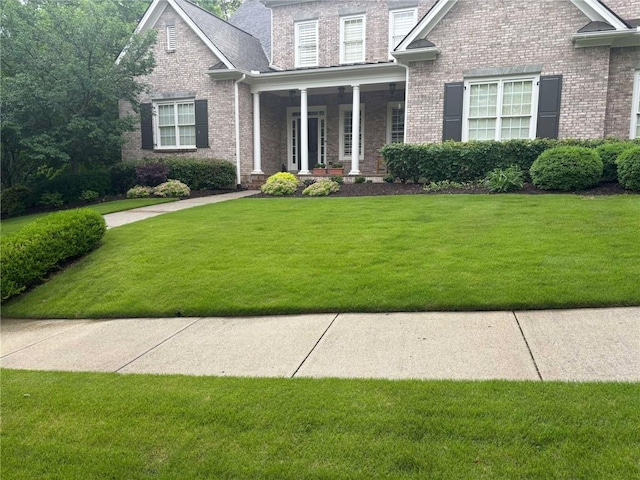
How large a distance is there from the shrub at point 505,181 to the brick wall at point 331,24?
8151 mm

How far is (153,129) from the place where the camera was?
60.2 ft

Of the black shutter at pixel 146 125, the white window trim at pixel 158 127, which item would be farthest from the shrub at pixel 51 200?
the white window trim at pixel 158 127

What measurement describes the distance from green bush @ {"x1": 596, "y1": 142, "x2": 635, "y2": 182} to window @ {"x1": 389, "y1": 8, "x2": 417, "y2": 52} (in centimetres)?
920

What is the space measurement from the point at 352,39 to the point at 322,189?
8059 millimetres

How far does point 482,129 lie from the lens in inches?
570

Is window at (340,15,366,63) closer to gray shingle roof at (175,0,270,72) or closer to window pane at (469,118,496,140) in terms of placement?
gray shingle roof at (175,0,270,72)

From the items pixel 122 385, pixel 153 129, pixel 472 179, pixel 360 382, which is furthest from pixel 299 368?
pixel 153 129

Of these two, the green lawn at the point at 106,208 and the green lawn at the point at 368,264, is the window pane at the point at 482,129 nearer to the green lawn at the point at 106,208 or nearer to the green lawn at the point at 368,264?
the green lawn at the point at 368,264

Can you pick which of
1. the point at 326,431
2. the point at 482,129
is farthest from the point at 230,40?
the point at 326,431

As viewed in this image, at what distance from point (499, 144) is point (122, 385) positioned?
11781 millimetres

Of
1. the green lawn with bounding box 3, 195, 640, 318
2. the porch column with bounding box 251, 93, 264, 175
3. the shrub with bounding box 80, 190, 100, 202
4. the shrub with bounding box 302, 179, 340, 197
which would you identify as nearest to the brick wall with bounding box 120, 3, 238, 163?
the porch column with bounding box 251, 93, 264, 175

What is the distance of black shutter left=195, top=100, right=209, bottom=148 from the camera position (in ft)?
57.8

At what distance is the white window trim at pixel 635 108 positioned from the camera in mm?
13617

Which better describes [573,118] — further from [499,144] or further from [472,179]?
[472,179]
